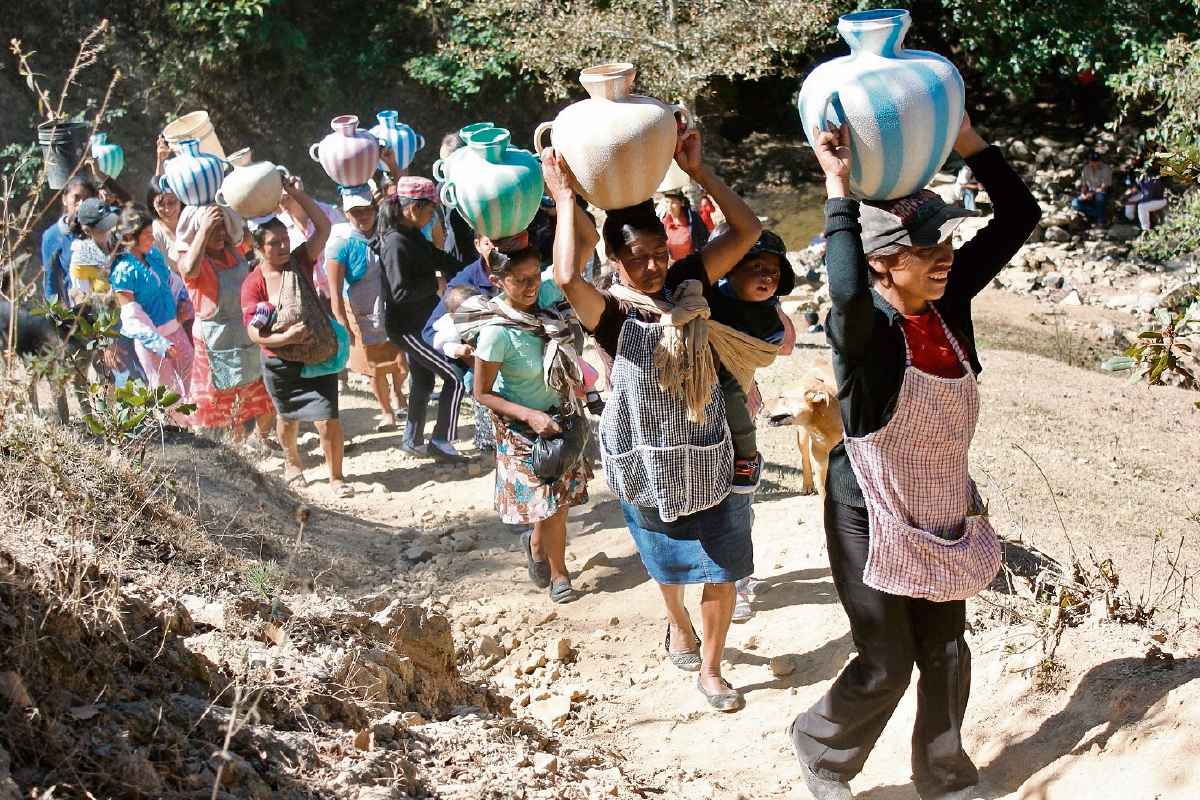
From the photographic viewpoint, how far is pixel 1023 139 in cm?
1975

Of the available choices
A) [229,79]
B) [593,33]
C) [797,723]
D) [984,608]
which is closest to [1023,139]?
[593,33]

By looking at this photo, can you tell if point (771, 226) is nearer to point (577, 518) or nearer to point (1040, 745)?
point (577, 518)

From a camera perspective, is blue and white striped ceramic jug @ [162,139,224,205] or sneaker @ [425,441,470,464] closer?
blue and white striped ceramic jug @ [162,139,224,205]

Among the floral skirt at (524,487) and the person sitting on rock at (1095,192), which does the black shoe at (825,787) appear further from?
the person sitting on rock at (1095,192)

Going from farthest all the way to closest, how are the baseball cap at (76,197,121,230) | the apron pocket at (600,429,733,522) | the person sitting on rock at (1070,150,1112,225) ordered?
the person sitting on rock at (1070,150,1112,225) → the baseball cap at (76,197,121,230) → the apron pocket at (600,429,733,522)

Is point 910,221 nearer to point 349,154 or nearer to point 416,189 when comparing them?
point 416,189

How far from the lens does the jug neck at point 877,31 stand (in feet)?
9.41

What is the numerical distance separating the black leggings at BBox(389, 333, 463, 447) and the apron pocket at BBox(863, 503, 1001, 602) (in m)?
4.52

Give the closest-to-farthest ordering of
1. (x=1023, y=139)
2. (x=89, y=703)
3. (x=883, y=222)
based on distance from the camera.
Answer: (x=89, y=703) → (x=883, y=222) → (x=1023, y=139)

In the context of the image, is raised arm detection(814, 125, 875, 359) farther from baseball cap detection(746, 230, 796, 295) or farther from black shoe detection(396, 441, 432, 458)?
black shoe detection(396, 441, 432, 458)

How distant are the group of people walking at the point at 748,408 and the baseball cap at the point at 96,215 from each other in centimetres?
261

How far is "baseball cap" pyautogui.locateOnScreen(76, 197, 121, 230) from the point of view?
286 inches

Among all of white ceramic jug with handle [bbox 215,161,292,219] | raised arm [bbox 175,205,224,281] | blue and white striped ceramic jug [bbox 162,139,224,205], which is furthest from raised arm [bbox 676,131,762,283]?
blue and white striped ceramic jug [bbox 162,139,224,205]

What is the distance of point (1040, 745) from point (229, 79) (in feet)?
57.5
